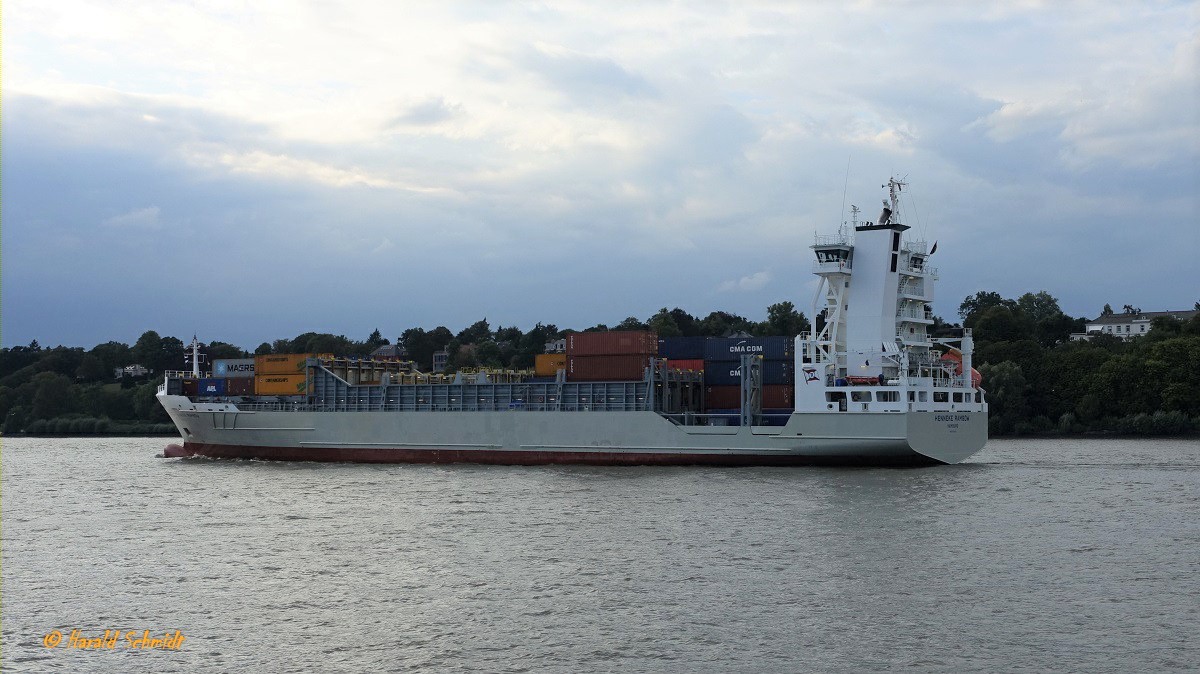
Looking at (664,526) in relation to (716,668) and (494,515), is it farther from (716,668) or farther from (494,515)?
(716,668)

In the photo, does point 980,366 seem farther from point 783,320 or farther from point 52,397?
point 52,397

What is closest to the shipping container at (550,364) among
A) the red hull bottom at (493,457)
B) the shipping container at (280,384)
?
the red hull bottom at (493,457)

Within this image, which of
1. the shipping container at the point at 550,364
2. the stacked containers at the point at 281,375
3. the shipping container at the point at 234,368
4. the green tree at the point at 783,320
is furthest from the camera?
the green tree at the point at 783,320

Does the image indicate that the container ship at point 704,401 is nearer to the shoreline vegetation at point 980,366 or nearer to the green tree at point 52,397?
the shoreline vegetation at point 980,366

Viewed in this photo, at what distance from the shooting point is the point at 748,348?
151 ft

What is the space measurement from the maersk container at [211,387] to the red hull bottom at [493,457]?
10.0 feet

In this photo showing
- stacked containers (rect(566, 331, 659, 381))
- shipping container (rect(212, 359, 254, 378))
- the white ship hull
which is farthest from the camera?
shipping container (rect(212, 359, 254, 378))

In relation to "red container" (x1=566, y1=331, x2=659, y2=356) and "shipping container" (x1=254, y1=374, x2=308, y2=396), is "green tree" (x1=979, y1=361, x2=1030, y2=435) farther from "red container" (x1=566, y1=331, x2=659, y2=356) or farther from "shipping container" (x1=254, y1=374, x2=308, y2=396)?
"shipping container" (x1=254, y1=374, x2=308, y2=396)

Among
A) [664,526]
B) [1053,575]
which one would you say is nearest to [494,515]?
[664,526]

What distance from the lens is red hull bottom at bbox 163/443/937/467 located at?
138ft

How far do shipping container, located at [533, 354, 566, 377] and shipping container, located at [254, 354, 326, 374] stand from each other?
45.6 feet

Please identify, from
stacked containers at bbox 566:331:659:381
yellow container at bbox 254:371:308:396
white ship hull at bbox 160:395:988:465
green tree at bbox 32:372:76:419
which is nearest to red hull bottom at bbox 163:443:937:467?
white ship hull at bbox 160:395:988:465

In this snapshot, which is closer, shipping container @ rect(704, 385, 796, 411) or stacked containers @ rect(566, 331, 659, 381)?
shipping container @ rect(704, 385, 796, 411)

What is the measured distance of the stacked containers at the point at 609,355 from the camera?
47.7 m
